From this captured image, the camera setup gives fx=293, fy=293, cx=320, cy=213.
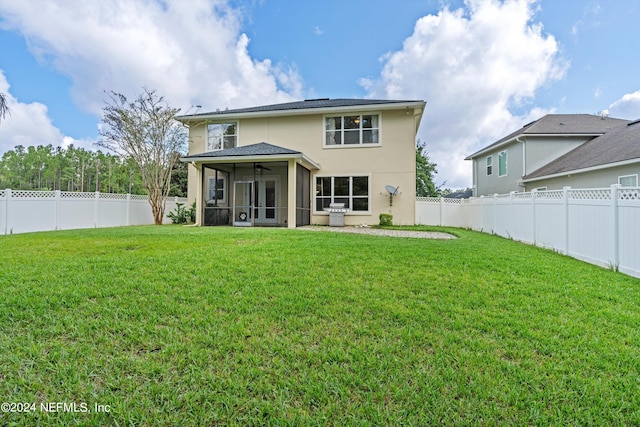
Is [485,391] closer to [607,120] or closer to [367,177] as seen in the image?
[367,177]

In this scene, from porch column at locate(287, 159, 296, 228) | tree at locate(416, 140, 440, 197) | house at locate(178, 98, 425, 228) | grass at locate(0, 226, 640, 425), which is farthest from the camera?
tree at locate(416, 140, 440, 197)

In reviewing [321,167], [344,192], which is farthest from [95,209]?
[344,192]

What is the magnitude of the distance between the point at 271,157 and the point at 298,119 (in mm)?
3860

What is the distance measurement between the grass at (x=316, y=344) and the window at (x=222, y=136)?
1134cm

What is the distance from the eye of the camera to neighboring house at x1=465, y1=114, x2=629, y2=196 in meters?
15.4

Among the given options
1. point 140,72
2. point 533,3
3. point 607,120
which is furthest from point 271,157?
point 607,120

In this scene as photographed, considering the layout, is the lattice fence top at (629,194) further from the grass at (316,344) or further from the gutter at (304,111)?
the gutter at (304,111)

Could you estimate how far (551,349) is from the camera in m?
2.45

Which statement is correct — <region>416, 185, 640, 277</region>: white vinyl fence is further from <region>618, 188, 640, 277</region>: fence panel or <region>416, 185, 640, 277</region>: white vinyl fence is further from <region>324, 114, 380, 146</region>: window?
<region>324, 114, 380, 146</region>: window

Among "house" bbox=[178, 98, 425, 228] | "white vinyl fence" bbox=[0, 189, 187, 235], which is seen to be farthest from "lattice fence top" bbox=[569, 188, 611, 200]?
"white vinyl fence" bbox=[0, 189, 187, 235]

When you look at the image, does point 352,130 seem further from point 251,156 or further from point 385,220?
point 251,156

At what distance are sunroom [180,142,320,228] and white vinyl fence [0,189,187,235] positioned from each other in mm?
3795

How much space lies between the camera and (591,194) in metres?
5.74

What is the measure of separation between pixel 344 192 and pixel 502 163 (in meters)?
11.0
